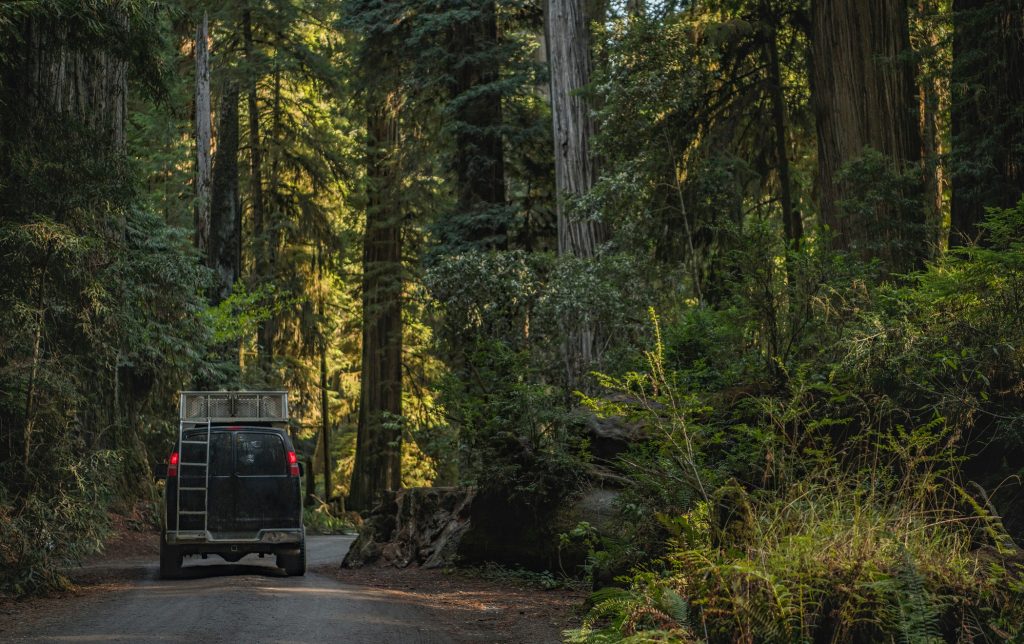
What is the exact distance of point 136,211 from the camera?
21.9 m

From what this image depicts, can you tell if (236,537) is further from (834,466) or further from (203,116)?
(203,116)

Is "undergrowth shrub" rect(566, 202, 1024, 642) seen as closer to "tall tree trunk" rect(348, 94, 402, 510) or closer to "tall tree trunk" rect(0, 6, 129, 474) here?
"tall tree trunk" rect(0, 6, 129, 474)

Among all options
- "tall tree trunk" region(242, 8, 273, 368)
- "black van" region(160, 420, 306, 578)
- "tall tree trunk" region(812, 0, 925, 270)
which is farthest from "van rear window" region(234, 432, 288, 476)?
"tall tree trunk" region(242, 8, 273, 368)

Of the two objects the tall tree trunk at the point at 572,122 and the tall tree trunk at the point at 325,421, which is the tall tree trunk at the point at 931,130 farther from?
the tall tree trunk at the point at 325,421

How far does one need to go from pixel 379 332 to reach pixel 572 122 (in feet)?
41.7

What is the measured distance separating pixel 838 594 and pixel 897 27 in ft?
42.9

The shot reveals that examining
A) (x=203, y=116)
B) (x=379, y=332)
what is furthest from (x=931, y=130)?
(x=203, y=116)

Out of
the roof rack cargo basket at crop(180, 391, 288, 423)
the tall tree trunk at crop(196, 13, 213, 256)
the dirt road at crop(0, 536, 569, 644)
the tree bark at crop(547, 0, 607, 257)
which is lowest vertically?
the dirt road at crop(0, 536, 569, 644)

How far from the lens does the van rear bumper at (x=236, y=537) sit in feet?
46.9

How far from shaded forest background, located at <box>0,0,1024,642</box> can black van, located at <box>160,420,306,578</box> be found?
935 mm

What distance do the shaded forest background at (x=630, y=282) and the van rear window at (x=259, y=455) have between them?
1.51 m

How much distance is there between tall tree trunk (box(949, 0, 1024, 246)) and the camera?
14.2 m

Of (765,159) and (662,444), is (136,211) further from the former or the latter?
(662,444)

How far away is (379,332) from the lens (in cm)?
3200
